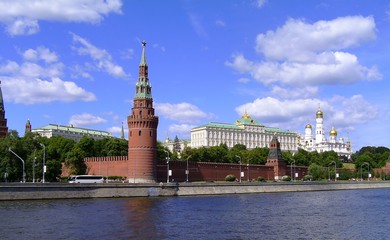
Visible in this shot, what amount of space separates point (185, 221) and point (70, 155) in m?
58.7

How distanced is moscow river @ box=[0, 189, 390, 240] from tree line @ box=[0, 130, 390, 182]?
19070mm

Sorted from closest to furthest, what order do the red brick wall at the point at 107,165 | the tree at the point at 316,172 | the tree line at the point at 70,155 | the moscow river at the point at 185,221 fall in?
1. the moscow river at the point at 185,221
2. the tree line at the point at 70,155
3. the red brick wall at the point at 107,165
4. the tree at the point at 316,172

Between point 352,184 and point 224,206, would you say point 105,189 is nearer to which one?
point 224,206

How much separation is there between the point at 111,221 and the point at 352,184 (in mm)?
84438

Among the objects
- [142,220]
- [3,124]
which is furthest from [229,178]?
[142,220]

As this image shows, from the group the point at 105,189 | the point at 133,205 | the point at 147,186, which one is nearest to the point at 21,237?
the point at 133,205

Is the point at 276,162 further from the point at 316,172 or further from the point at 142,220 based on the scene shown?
the point at 142,220

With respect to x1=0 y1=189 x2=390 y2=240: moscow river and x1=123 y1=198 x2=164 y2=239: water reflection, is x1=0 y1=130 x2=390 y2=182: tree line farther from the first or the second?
x1=123 y1=198 x2=164 y2=239: water reflection

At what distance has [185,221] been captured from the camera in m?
46.2

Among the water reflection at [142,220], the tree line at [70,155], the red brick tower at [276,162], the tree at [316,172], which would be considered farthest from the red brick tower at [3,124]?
the tree at [316,172]

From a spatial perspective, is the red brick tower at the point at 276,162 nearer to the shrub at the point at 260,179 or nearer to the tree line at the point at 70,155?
the tree line at the point at 70,155

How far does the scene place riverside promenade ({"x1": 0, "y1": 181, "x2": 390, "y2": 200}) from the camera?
6212cm

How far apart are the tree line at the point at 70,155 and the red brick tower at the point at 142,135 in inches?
474

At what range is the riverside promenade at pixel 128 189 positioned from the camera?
62125mm
